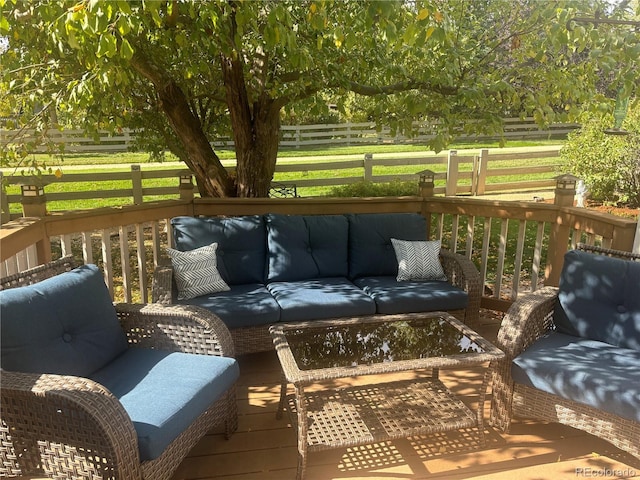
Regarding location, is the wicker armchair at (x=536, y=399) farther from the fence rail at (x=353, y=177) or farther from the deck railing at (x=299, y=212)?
the fence rail at (x=353, y=177)

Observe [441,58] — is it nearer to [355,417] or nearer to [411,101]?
[411,101]

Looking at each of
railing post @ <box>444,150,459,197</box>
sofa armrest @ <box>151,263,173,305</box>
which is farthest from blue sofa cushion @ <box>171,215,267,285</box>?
railing post @ <box>444,150,459,197</box>

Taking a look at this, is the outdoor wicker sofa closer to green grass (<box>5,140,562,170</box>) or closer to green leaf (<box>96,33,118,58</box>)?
green leaf (<box>96,33,118,58</box>)

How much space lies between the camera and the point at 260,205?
4008 mm

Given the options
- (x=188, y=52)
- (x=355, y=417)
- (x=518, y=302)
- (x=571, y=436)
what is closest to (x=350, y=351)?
(x=355, y=417)

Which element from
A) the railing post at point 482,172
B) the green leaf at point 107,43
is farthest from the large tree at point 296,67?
the railing post at point 482,172

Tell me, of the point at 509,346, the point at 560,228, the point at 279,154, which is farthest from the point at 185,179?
the point at 279,154

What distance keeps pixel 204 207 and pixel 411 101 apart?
5.93ft

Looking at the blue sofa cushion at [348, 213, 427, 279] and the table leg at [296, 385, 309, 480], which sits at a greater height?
the blue sofa cushion at [348, 213, 427, 279]

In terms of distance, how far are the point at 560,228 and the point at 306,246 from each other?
1.86 meters

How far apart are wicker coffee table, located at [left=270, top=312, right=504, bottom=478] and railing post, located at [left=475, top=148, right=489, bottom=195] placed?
6.70m

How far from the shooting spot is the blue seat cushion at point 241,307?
3076 mm

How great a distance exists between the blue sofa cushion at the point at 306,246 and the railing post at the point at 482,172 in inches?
231

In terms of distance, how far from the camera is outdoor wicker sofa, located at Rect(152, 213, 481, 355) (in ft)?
10.4
